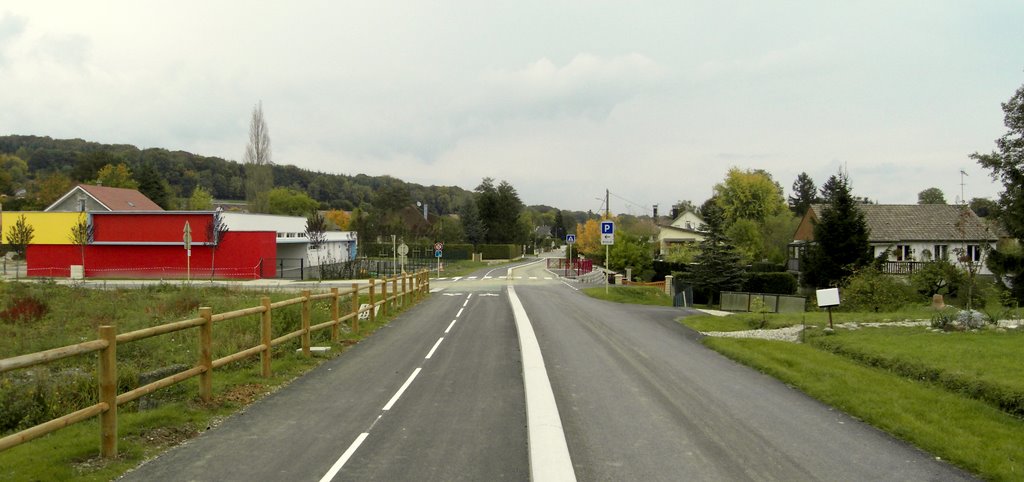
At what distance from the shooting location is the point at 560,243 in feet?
641

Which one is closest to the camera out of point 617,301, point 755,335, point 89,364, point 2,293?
point 89,364

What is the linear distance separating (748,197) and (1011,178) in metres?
50.4

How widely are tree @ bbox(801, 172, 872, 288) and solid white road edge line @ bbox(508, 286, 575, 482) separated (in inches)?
1296

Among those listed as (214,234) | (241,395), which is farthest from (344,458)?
(214,234)

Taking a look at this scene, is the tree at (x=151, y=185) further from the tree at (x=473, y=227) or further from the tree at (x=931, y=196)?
the tree at (x=931, y=196)

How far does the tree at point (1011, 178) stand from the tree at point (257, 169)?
245 ft

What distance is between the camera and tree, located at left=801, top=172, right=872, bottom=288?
3941 centimetres

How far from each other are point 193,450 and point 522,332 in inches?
404

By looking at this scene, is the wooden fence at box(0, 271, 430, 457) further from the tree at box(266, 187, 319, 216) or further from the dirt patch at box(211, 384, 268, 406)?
the tree at box(266, 187, 319, 216)

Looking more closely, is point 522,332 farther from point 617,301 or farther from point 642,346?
point 617,301

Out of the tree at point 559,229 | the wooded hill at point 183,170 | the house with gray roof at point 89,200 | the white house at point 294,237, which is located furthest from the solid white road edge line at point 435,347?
the tree at point 559,229

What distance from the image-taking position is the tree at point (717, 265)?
42.8 meters

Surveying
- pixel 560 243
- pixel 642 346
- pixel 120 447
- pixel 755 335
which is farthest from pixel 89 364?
pixel 560 243

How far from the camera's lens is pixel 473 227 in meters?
113
